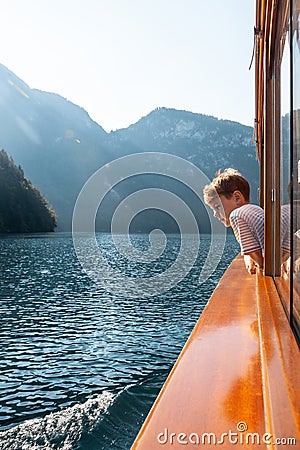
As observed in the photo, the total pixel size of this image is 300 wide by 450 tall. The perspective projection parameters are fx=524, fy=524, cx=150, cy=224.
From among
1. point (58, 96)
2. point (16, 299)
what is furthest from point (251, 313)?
point (58, 96)

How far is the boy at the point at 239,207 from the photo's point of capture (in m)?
2.88

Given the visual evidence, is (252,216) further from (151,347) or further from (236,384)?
(151,347)

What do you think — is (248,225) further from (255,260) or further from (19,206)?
(19,206)

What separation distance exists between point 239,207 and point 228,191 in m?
0.11

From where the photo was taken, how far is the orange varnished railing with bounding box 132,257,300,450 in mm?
981

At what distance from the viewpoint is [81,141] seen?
129m

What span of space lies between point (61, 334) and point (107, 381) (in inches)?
121

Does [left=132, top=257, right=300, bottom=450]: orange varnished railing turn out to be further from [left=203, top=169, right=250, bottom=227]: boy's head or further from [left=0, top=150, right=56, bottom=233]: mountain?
[left=0, top=150, right=56, bottom=233]: mountain

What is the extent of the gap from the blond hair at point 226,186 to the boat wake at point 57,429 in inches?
84.9

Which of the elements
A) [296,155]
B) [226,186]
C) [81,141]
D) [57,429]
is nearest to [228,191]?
[226,186]

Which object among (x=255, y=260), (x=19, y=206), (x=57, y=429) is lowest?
(x=57, y=429)

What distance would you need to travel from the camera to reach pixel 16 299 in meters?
13.4

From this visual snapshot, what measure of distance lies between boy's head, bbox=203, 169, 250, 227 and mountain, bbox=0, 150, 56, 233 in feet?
181

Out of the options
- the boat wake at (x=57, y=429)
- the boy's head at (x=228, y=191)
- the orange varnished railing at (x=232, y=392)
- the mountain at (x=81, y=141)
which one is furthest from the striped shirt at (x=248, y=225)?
the mountain at (x=81, y=141)
